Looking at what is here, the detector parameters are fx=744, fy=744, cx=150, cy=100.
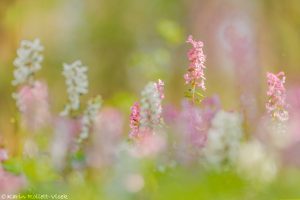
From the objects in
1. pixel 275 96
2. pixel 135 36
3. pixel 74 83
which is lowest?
pixel 275 96

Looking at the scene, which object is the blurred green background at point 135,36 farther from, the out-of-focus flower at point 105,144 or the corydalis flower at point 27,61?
the out-of-focus flower at point 105,144

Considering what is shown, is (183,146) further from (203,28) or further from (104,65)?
(104,65)

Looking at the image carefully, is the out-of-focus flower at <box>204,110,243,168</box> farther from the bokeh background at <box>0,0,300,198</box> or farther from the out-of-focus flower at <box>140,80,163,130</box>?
the bokeh background at <box>0,0,300,198</box>

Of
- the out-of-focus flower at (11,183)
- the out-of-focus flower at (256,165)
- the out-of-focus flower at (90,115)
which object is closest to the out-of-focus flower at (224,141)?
the out-of-focus flower at (256,165)

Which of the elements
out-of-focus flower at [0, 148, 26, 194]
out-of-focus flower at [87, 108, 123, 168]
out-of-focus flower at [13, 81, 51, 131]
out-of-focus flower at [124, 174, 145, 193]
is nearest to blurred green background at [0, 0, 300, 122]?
out-of-focus flower at [13, 81, 51, 131]

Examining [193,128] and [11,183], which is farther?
[193,128]

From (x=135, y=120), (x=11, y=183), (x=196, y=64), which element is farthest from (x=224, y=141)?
(x=196, y=64)

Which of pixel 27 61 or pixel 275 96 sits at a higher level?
pixel 27 61

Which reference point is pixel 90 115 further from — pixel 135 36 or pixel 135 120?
pixel 135 36
